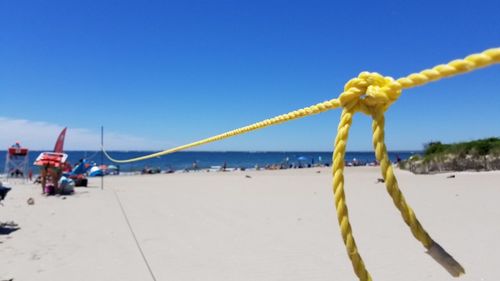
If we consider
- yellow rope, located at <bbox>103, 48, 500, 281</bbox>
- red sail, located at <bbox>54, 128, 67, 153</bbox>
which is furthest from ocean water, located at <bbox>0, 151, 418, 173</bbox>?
yellow rope, located at <bbox>103, 48, 500, 281</bbox>

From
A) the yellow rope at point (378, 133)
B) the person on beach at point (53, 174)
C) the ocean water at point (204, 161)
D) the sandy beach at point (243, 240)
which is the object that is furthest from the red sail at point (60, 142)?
the yellow rope at point (378, 133)

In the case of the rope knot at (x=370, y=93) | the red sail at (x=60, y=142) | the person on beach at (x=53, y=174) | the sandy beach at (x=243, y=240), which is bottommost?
the sandy beach at (x=243, y=240)

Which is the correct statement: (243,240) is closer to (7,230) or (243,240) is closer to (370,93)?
(7,230)

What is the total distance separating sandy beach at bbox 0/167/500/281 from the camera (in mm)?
4770

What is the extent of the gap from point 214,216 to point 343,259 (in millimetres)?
3999

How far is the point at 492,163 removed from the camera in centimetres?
1795

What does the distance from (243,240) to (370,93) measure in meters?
5.38

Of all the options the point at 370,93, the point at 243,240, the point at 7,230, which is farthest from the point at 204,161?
the point at 370,93

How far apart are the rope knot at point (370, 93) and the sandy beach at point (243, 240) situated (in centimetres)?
366

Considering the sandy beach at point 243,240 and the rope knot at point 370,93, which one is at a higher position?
the rope knot at point 370,93

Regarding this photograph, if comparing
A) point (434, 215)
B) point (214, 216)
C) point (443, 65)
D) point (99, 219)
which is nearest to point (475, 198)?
point (434, 215)

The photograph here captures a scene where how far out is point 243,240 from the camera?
6.31m

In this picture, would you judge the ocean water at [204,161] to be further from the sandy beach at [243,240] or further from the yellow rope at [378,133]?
the yellow rope at [378,133]

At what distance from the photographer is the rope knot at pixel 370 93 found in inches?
51.3
